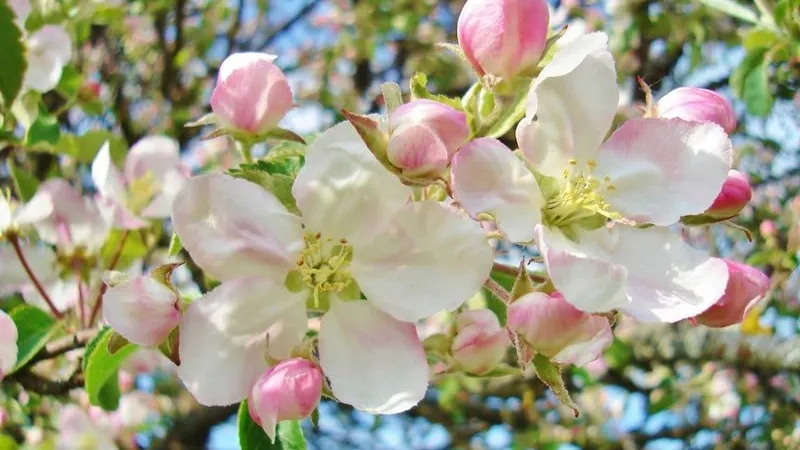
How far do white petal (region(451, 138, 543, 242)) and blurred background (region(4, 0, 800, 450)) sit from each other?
149 cm

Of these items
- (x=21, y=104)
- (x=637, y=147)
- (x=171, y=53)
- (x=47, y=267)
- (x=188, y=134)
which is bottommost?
(x=188, y=134)

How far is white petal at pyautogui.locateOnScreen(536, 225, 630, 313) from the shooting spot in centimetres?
83

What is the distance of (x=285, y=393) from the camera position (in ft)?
2.83

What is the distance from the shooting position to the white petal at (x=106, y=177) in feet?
4.82

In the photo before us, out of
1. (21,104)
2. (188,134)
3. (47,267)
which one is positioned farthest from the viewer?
(188,134)

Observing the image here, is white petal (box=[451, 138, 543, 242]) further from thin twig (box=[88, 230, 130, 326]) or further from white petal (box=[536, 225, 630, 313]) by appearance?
thin twig (box=[88, 230, 130, 326])

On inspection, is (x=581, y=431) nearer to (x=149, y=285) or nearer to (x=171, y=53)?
(x=171, y=53)

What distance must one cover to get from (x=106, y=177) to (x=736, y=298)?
1.02 metres

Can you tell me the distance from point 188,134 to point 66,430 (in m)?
1.71

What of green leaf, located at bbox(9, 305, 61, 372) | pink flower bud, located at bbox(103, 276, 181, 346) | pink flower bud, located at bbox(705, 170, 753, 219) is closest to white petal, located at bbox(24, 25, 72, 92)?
green leaf, located at bbox(9, 305, 61, 372)

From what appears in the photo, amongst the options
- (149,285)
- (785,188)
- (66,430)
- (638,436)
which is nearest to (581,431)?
(638,436)

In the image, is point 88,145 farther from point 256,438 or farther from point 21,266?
point 256,438

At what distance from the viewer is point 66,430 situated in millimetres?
2221

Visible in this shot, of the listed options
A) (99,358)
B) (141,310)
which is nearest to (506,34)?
(141,310)
